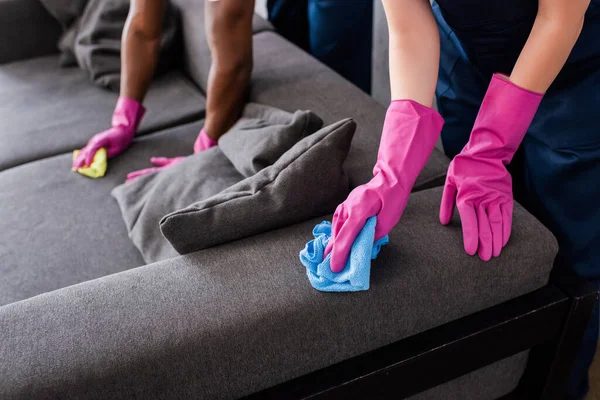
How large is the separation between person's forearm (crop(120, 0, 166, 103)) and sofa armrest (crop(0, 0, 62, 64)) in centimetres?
81

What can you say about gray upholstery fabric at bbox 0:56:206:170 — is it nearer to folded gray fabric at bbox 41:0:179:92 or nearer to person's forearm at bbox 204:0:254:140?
folded gray fabric at bbox 41:0:179:92

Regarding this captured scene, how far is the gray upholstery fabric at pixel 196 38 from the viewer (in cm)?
196

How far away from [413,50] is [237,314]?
55 centimetres

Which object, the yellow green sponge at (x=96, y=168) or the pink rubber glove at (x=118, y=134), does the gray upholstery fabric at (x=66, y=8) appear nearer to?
the pink rubber glove at (x=118, y=134)

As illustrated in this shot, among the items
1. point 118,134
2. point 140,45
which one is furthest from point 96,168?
point 140,45

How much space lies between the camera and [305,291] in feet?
3.22

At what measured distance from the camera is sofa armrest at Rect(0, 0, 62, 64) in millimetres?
2396

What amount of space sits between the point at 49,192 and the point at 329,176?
0.85 metres

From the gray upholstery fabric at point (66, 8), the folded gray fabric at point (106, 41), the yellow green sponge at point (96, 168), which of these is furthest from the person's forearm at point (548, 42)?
the gray upholstery fabric at point (66, 8)

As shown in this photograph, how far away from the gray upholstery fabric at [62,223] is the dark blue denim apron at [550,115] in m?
0.81

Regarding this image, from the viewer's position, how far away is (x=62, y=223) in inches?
58.4

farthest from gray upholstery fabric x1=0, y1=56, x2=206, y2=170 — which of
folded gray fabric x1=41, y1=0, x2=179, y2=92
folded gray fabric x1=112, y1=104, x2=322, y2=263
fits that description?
folded gray fabric x1=112, y1=104, x2=322, y2=263

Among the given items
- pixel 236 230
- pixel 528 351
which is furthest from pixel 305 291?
pixel 528 351

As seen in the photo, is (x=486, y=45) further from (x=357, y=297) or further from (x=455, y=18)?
(x=357, y=297)
